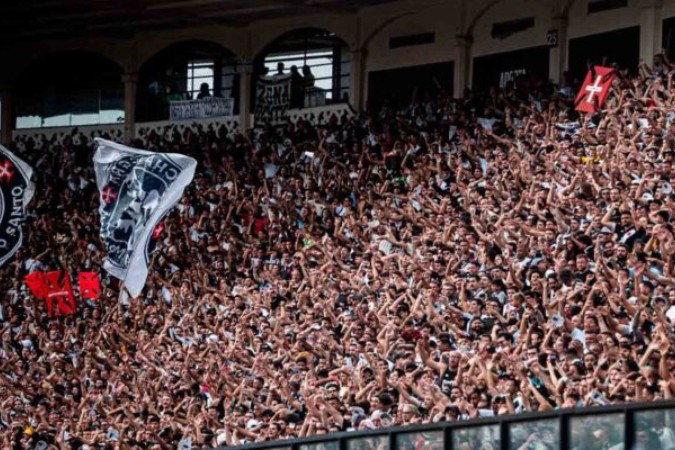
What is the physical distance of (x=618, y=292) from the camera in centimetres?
2109

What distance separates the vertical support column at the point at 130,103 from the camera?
43.4 meters

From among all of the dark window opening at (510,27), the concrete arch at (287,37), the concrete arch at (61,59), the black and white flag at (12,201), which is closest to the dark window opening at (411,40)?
the concrete arch at (287,37)

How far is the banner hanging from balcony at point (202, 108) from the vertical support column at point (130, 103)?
4.06 ft

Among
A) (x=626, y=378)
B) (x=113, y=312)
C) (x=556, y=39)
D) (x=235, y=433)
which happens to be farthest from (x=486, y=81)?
(x=626, y=378)

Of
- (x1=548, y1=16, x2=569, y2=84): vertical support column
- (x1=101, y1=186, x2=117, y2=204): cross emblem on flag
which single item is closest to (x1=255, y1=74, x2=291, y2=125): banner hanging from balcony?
(x1=548, y1=16, x2=569, y2=84): vertical support column

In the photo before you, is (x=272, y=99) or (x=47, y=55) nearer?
(x=272, y=99)

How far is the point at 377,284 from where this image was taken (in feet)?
87.0

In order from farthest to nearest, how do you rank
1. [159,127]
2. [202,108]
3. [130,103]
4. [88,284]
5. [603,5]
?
[130,103] < [159,127] < [202,108] < [603,5] < [88,284]

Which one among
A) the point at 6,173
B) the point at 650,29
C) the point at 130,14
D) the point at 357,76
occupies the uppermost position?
the point at 130,14

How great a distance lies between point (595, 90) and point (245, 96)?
45.6 feet

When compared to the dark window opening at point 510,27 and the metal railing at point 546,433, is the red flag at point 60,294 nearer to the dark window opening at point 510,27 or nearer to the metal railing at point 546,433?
the dark window opening at point 510,27

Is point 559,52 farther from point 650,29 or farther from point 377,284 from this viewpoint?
point 377,284

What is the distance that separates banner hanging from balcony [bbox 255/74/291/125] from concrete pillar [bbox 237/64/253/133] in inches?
20.0

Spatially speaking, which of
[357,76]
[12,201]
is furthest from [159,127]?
[12,201]
